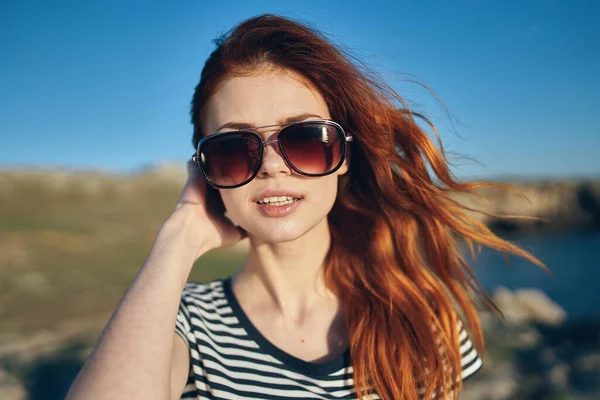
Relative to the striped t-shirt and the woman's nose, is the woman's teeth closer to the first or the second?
the woman's nose

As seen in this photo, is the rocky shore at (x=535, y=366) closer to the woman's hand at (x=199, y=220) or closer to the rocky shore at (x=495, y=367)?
the rocky shore at (x=495, y=367)

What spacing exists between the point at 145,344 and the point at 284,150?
946 millimetres

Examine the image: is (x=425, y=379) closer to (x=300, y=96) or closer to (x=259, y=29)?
(x=300, y=96)

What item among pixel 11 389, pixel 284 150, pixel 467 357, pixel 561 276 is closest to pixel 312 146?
pixel 284 150

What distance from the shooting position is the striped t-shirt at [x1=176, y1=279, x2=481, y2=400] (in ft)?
5.87

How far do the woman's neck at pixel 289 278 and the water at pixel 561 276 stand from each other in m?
7.37

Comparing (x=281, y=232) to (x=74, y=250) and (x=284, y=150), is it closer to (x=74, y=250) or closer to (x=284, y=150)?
(x=284, y=150)

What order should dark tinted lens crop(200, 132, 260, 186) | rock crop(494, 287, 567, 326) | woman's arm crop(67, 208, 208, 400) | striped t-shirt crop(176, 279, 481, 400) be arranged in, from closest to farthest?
woman's arm crop(67, 208, 208, 400), striped t-shirt crop(176, 279, 481, 400), dark tinted lens crop(200, 132, 260, 186), rock crop(494, 287, 567, 326)

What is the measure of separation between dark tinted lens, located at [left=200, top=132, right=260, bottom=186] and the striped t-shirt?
2.06ft

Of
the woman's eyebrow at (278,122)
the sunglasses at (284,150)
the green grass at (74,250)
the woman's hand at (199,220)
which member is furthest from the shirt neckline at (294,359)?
the green grass at (74,250)

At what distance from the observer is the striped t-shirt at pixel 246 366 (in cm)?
179

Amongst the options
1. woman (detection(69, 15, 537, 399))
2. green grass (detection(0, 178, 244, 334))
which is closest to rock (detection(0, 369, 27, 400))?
green grass (detection(0, 178, 244, 334))

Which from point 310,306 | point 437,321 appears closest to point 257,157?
point 310,306

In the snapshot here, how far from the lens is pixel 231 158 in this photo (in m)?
1.92
